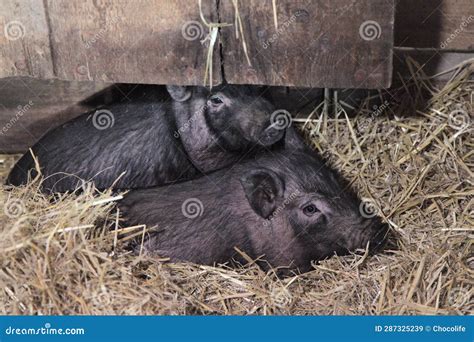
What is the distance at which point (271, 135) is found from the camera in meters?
5.05

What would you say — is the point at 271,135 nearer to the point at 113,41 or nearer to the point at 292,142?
the point at 292,142

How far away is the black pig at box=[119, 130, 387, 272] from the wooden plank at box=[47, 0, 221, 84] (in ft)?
2.53

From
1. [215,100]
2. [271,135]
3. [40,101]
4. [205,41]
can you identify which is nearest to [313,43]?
[205,41]

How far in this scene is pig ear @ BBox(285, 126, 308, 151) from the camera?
199 inches

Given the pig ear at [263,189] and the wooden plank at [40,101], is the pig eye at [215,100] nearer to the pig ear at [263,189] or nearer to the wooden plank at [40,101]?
the pig ear at [263,189]

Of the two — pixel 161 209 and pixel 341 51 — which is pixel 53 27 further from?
pixel 341 51

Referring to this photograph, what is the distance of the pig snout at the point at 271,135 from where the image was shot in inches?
198

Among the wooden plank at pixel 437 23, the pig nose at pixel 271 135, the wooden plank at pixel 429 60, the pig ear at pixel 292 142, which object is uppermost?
the wooden plank at pixel 437 23

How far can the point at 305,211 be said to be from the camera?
4.73 meters

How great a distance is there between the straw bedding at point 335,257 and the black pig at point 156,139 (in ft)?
Result: 1.63

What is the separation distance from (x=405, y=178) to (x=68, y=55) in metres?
2.56

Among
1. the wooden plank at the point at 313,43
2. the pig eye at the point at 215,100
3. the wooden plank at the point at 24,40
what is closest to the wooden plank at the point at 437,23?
the pig eye at the point at 215,100

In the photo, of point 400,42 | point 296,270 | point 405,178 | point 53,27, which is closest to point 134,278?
point 296,270

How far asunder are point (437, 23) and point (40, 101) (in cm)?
312
